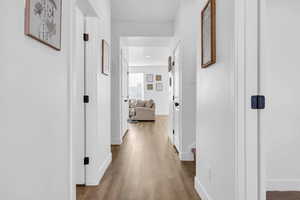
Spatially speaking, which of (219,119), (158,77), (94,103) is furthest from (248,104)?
(158,77)

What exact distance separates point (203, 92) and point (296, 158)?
1.33 metres

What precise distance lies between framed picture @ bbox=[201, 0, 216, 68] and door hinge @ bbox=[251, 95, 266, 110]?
2.04ft

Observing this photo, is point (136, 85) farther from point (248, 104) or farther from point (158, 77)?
point (248, 104)

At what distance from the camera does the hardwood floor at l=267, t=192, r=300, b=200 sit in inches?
92.8

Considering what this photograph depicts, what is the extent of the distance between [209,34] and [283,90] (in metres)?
1.19

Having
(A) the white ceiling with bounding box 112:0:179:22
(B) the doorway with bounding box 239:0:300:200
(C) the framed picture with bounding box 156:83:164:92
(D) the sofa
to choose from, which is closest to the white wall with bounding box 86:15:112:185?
(A) the white ceiling with bounding box 112:0:179:22

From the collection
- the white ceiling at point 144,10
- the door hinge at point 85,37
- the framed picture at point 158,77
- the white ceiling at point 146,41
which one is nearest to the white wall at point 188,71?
the white ceiling at point 144,10

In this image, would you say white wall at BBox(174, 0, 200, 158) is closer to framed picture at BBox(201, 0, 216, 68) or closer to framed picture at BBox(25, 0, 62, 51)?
framed picture at BBox(201, 0, 216, 68)

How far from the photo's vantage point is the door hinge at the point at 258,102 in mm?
1491

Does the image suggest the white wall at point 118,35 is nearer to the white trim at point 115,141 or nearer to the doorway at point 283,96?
the white trim at point 115,141

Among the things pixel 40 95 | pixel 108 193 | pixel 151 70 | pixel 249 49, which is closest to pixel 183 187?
pixel 108 193

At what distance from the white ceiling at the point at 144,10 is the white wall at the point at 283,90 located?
6.90 ft

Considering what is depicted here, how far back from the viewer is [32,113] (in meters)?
1.24

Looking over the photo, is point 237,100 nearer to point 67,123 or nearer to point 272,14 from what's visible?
point 67,123
